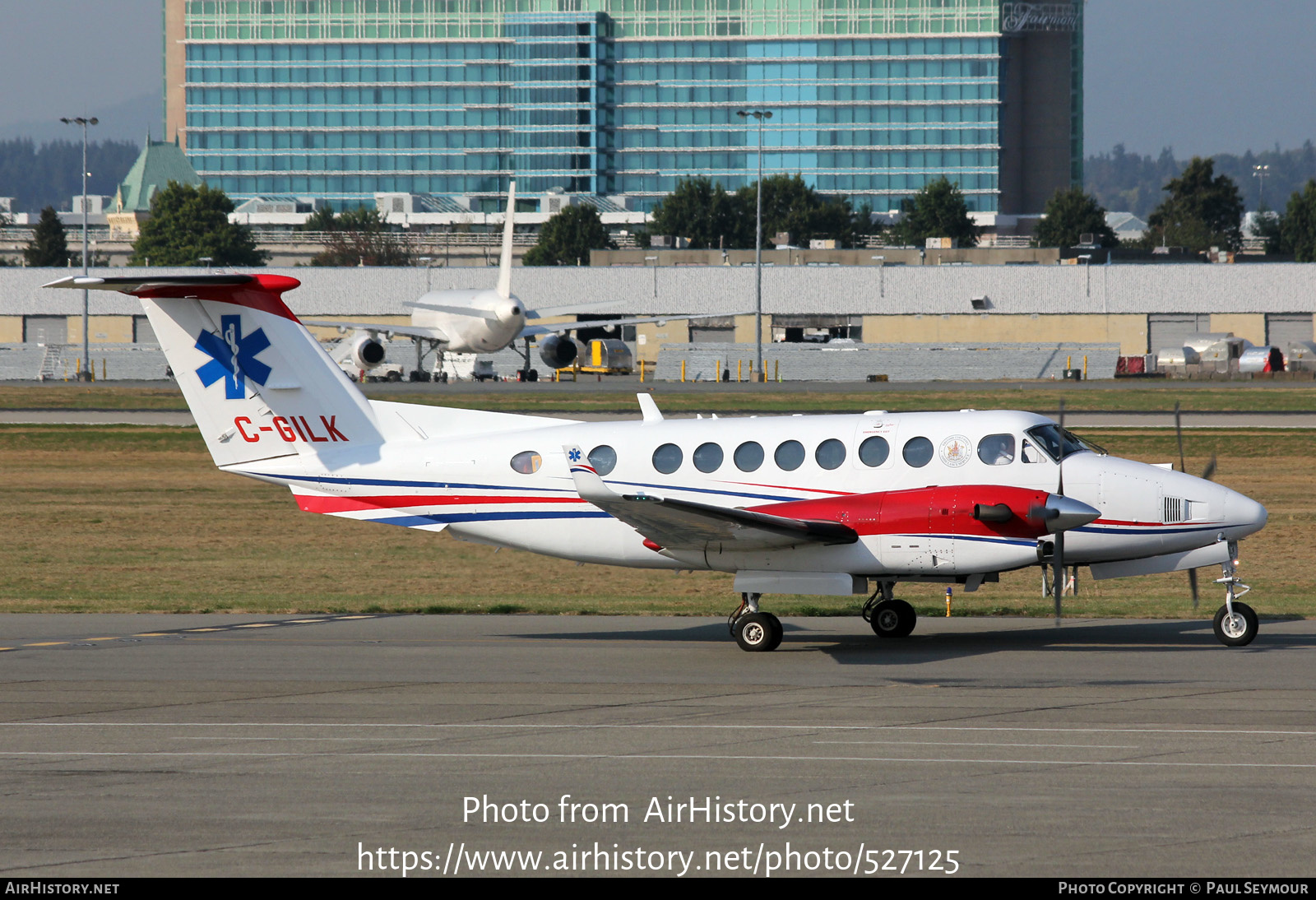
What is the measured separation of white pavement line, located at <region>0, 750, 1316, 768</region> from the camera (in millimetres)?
10633

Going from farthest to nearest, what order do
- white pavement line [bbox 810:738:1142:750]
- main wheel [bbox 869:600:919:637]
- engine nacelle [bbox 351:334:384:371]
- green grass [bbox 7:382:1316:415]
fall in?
1. engine nacelle [bbox 351:334:384:371]
2. green grass [bbox 7:382:1316:415]
3. main wheel [bbox 869:600:919:637]
4. white pavement line [bbox 810:738:1142:750]

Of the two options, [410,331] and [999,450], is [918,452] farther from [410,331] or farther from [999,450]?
[410,331]

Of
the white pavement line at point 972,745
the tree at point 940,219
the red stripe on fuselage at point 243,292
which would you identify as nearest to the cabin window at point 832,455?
the white pavement line at point 972,745

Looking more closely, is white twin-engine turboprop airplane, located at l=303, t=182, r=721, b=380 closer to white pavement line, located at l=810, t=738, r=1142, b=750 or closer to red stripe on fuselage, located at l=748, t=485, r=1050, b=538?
red stripe on fuselage, located at l=748, t=485, r=1050, b=538

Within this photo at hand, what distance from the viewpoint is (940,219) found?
14850 cm

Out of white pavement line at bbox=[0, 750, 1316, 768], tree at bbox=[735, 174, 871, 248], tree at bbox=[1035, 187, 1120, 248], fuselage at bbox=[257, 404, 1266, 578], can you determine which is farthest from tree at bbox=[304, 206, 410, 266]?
white pavement line at bbox=[0, 750, 1316, 768]

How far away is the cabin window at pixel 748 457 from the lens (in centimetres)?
1747

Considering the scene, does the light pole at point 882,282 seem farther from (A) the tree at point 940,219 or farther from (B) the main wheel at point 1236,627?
(B) the main wheel at point 1236,627

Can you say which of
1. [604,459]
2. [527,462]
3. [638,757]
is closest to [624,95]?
[527,462]

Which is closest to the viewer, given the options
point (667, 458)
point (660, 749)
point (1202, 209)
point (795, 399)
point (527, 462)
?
point (660, 749)

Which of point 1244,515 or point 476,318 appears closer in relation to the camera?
point 1244,515

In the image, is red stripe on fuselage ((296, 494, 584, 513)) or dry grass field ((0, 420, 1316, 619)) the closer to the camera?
red stripe on fuselage ((296, 494, 584, 513))

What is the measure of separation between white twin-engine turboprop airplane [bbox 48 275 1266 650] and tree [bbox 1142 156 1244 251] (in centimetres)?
15160

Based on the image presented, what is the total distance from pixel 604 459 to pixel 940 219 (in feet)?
447
